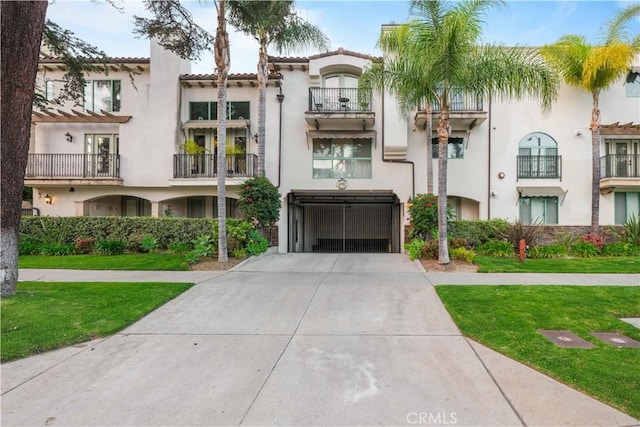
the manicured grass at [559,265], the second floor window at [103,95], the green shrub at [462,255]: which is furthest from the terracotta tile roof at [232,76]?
the manicured grass at [559,265]

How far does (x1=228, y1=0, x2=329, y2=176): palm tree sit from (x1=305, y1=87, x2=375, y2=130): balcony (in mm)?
2002

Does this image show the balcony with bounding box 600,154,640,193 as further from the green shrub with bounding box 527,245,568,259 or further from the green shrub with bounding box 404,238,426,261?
the green shrub with bounding box 404,238,426,261

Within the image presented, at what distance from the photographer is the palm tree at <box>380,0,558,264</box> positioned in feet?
31.6

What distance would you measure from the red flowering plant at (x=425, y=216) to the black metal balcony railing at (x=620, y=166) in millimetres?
9243

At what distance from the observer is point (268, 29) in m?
13.0

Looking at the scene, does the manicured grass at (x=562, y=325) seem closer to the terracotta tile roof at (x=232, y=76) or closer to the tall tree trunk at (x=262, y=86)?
the tall tree trunk at (x=262, y=86)

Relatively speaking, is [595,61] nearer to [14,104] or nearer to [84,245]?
[14,104]

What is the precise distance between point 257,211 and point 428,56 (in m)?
7.75

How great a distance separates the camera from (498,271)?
1006cm

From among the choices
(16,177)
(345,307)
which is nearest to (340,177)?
(345,307)

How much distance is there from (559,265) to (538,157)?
24.7ft

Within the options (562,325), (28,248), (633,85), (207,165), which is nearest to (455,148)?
(633,85)

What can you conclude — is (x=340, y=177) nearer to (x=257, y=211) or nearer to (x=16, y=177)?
(x=257, y=211)

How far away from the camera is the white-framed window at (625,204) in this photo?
641 inches
